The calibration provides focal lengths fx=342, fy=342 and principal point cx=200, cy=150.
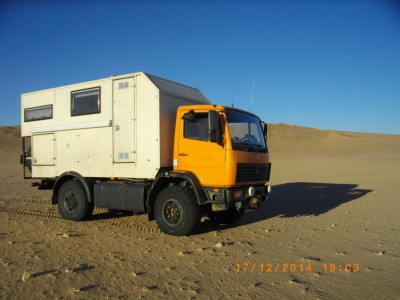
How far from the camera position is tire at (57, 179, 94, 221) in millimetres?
9234

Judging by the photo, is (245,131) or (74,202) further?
(74,202)

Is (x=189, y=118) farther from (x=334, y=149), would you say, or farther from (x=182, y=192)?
(x=334, y=149)

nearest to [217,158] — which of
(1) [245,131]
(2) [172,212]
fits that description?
(1) [245,131]

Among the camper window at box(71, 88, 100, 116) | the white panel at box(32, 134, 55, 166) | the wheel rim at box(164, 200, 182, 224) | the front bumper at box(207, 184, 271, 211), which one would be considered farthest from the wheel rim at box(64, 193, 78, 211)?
the front bumper at box(207, 184, 271, 211)

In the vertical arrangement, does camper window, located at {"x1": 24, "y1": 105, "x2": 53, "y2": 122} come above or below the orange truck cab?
above

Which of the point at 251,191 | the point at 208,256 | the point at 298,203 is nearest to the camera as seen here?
the point at 208,256

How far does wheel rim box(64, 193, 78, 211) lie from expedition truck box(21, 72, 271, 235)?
0.03 metres

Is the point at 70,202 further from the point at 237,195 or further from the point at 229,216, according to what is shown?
→ the point at 237,195

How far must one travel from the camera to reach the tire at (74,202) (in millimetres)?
9234

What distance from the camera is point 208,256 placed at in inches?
240

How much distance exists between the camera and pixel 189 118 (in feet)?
24.7

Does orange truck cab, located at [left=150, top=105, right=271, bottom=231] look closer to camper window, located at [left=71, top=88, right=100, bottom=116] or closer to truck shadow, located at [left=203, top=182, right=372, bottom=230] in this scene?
truck shadow, located at [left=203, top=182, right=372, bottom=230]
